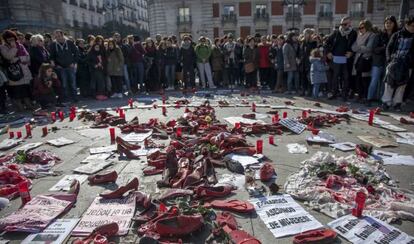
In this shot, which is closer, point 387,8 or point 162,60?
point 162,60

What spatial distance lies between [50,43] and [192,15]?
38.6m

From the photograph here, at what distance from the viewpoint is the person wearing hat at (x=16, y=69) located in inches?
392

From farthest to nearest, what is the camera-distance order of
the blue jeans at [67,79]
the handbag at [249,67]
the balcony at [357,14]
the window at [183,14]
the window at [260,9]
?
1. the window at [183,14]
2. the window at [260,9]
3. the balcony at [357,14]
4. the handbag at [249,67]
5. the blue jeans at [67,79]

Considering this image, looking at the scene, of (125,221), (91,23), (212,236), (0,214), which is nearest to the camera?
(212,236)

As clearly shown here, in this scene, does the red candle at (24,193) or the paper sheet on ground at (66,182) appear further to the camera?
the paper sheet on ground at (66,182)

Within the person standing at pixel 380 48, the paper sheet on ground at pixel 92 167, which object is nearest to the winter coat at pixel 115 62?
the paper sheet on ground at pixel 92 167

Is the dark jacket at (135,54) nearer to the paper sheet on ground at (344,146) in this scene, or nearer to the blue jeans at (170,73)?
the blue jeans at (170,73)

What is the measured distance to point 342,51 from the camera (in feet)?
33.9

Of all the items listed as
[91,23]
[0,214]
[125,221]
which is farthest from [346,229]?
[91,23]

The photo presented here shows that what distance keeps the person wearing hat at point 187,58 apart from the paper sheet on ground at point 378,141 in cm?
918

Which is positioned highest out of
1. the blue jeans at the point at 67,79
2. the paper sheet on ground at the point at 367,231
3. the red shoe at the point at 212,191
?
the blue jeans at the point at 67,79

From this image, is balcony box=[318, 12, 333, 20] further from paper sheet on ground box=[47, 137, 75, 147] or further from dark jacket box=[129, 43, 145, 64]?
paper sheet on ground box=[47, 137, 75, 147]

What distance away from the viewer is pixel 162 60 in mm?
14367

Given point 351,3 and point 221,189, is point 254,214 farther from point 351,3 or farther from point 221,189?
point 351,3
